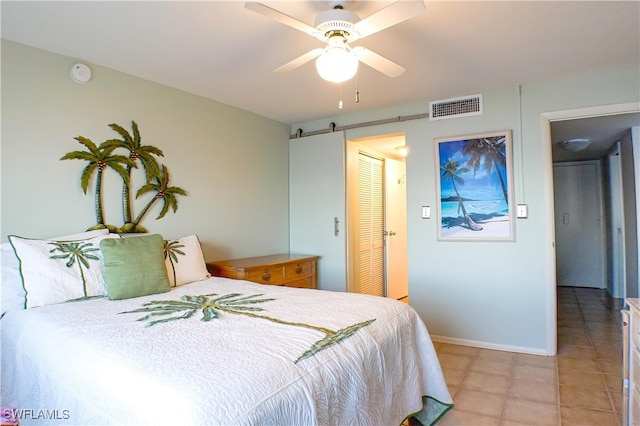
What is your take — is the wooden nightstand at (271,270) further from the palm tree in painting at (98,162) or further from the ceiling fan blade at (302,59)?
the ceiling fan blade at (302,59)

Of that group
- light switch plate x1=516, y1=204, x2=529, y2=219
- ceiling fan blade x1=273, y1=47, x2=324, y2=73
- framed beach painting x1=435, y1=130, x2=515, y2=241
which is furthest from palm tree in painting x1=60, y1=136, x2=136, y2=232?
light switch plate x1=516, y1=204, x2=529, y2=219

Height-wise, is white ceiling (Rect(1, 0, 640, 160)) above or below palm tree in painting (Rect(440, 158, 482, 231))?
above

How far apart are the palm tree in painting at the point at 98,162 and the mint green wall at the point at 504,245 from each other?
2.51m

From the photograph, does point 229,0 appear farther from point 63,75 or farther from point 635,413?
point 635,413

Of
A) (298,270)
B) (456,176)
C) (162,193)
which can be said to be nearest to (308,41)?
(162,193)

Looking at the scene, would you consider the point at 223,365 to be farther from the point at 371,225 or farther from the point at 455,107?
the point at 371,225

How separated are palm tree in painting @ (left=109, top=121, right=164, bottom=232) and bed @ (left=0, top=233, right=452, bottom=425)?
0.82 meters

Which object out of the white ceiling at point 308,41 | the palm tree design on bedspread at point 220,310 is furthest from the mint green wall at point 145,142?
the palm tree design on bedspread at point 220,310

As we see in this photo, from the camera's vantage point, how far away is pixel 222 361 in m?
1.17

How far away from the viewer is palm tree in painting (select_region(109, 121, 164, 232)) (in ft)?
A: 8.82

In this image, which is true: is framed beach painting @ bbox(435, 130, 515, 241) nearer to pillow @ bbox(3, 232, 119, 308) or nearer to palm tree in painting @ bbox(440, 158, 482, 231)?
palm tree in painting @ bbox(440, 158, 482, 231)

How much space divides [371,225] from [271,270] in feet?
5.73

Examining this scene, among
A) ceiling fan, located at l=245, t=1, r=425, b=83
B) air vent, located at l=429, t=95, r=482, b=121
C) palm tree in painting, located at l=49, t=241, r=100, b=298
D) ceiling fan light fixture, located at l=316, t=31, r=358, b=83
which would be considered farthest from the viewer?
air vent, located at l=429, t=95, r=482, b=121

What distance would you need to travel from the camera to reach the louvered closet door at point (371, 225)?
4.38m
